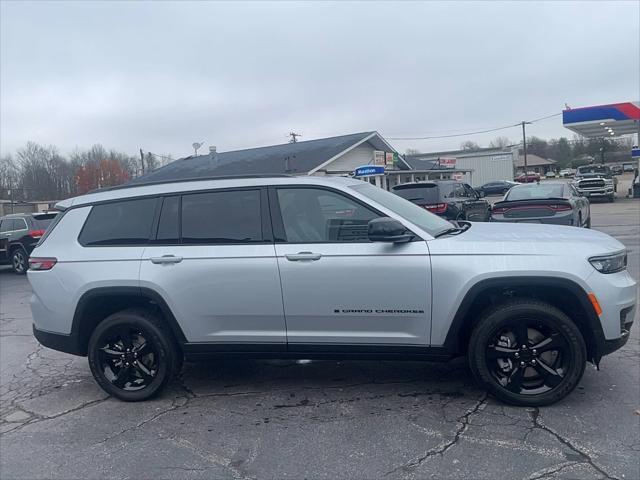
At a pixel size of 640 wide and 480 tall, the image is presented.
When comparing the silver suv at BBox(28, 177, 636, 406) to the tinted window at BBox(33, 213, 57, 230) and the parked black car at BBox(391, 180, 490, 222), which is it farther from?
the tinted window at BBox(33, 213, 57, 230)

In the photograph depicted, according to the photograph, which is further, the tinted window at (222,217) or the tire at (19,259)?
the tire at (19,259)

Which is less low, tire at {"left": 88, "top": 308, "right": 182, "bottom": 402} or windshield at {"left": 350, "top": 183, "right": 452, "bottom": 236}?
windshield at {"left": 350, "top": 183, "right": 452, "bottom": 236}

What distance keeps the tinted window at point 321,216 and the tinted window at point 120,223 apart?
3.98 feet

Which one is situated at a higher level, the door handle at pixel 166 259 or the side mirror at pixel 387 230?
the side mirror at pixel 387 230

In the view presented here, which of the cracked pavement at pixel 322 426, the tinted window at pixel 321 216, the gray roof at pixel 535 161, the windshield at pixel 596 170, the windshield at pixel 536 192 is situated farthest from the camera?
the gray roof at pixel 535 161

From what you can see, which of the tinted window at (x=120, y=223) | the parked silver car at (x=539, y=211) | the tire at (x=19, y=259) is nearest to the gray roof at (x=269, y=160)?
→ the tire at (x=19, y=259)

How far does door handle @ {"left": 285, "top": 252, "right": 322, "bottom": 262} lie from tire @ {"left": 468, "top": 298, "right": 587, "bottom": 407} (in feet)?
4.31

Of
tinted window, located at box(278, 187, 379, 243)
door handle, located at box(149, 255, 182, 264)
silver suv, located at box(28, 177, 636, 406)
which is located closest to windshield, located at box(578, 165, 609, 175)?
silver suv, located at box(28, 177, 636, 406)

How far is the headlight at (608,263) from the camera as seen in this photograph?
4.02m

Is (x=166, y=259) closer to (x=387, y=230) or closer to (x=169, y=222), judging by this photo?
(x=169, y=222)

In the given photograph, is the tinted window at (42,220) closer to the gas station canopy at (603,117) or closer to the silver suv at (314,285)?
the silver suv at (314,285)

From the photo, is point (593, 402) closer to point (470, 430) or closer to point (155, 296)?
point (470, 430)

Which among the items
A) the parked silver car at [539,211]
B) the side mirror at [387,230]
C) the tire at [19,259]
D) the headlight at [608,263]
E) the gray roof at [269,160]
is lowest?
the tire at [19,259]

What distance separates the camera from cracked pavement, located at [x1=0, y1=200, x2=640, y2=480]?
11.5 feet
